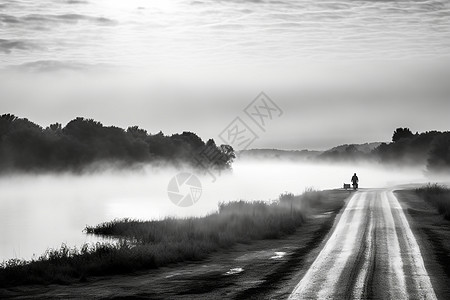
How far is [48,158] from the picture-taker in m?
106

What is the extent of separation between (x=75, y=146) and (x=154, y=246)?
313ft

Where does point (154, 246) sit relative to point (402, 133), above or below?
below

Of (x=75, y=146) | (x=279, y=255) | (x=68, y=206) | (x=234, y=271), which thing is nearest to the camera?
(x=234, y=271)

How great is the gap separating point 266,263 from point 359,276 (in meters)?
4.16

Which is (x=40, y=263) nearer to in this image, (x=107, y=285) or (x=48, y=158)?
(x=107, y=285)

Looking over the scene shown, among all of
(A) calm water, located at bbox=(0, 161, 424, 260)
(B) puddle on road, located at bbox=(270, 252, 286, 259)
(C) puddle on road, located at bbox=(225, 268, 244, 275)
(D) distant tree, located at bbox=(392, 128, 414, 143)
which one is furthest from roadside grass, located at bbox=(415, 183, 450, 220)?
(D) distant tree, located at bbox=(392, 128, 414, 143)

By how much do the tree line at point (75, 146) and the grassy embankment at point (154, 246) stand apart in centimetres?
6672

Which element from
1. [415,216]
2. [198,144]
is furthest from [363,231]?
[198,144]

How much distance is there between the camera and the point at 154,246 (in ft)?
71.1

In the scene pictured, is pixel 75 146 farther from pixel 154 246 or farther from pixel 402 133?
pixel 402 133

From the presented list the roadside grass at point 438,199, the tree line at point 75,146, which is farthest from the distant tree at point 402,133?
the roadside grass at point 438,199

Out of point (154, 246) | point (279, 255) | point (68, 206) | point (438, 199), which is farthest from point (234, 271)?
point (68, 206)

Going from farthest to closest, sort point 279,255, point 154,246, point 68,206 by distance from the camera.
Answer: point 68,206, point 154,246, point 279,255

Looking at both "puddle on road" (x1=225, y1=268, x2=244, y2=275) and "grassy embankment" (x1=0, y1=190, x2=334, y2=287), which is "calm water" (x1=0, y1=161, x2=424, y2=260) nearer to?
"grassy embankment" (x1=0, y1=190, x2=334, y2=287)
